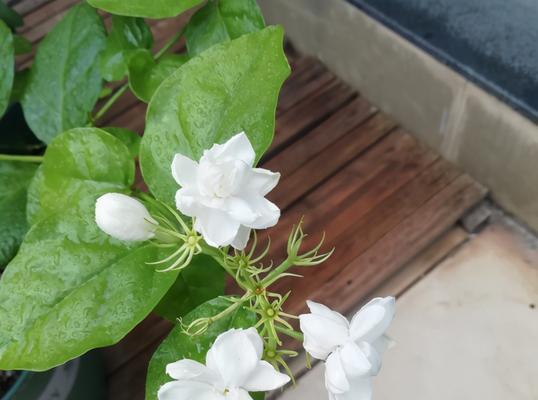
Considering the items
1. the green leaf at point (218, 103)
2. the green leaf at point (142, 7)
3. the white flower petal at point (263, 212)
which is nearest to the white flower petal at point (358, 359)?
the white flower petal at point (263, 212)

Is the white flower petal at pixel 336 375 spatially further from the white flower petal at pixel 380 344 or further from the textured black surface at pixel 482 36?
the textured black surface at pixel 482 36

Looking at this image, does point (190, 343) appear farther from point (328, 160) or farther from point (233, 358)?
point (328, 160)

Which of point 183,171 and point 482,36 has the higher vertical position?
point 183,171

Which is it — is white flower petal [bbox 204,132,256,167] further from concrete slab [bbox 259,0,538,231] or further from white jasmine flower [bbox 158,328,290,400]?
concrete slab [bbox 259,0,538,231]

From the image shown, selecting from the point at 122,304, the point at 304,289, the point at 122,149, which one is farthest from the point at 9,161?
the point at 304,289

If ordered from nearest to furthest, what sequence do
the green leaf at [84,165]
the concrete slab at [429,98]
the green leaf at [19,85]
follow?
the green leaf at [84,165]
the green leaf at [19,85]
the concrete slab at [429,98]

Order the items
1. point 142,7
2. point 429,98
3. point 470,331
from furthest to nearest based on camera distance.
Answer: point 429,98, point 470,331, point 142,7

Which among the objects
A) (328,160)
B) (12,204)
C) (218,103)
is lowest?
(328,160)

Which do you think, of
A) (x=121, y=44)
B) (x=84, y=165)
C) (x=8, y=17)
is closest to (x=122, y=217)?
(x=84, y=165)
